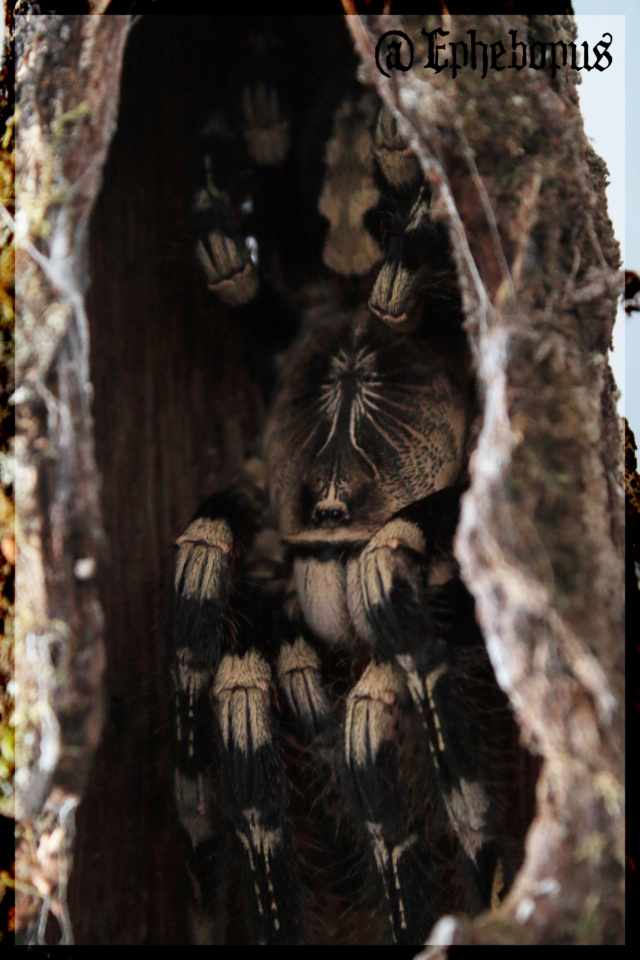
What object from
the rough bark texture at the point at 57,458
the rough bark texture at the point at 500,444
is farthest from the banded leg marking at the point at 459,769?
the rough bark texture at the point at 57,458

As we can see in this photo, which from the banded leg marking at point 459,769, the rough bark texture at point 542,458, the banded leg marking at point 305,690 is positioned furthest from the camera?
the banded leg marking at point 305,690

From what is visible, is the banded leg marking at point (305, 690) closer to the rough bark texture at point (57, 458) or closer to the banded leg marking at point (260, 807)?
the banded leg marking at point (260, 807)

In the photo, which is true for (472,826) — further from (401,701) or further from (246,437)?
(246,437)

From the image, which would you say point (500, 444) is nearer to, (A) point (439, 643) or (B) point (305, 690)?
(A) point (439, 643)

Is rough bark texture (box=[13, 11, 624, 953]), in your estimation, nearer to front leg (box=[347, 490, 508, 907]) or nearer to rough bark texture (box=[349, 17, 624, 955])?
rough bark texture (box=[349, 17, 624, 955])

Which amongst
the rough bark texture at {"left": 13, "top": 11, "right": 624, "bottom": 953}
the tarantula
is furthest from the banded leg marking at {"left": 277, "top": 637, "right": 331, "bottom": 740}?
the rough bark texture at {"left": 13, "top": 11, "right": 624, "bottom": 953}

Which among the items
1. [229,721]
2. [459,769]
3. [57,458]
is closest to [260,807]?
[229,721]

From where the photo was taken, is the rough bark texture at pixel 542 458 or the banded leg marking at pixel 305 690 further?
the banded leg marking at pixel 305 690

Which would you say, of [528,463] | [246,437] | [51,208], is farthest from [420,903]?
[51,208]
